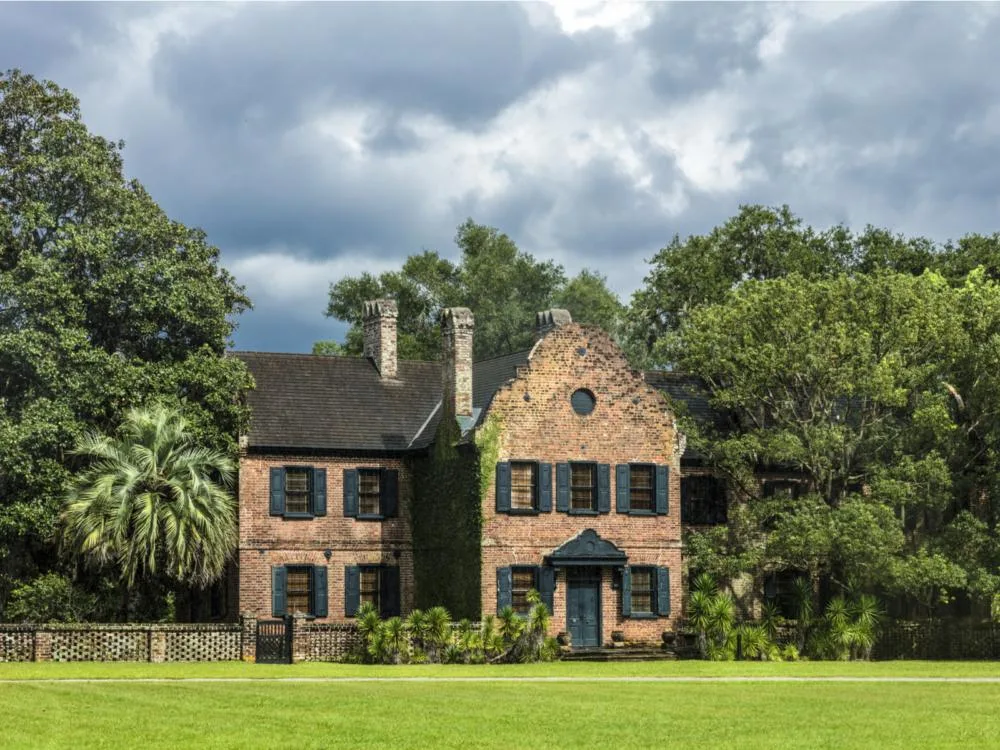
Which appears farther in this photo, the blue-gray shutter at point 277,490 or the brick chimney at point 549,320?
the brick chimney at point 549,320

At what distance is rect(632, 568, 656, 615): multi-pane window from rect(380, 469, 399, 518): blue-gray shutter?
24.0 ft

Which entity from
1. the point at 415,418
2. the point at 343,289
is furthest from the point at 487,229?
the point at 415,418

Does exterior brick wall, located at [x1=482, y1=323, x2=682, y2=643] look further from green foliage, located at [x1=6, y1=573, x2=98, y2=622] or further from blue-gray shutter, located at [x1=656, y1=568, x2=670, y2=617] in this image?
green foliage, located at [x1=6, y1=573, x2=98, y2=622]

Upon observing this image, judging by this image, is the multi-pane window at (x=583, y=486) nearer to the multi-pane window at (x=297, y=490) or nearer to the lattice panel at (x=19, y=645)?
the multi-pane window at (x=297, y=490)

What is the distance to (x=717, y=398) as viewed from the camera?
1857 inches

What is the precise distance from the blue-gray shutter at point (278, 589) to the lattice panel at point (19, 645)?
9.00 m

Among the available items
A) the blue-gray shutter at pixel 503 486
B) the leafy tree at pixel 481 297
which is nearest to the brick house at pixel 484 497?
the blue-gray shutter at pixel 503 486

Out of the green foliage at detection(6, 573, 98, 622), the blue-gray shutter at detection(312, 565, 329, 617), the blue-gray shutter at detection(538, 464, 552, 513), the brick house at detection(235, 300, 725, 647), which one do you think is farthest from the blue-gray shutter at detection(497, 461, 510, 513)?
the green foliage at detection(6, 573, 98, 622)

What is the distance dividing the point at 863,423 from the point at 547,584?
10.1 meters

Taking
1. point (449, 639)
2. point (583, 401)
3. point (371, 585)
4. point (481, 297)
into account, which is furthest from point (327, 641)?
point (481, 297)

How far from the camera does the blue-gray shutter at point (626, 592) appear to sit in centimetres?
4559

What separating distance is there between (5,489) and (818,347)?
22.7 m

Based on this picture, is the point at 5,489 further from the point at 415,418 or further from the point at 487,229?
the point at 487,229

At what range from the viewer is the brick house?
45.0 meters
